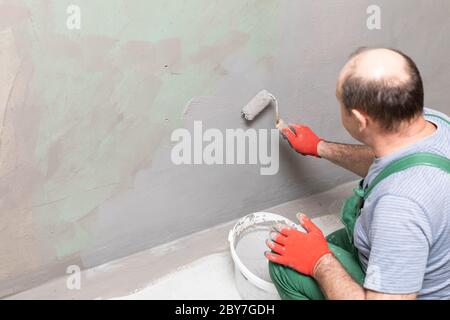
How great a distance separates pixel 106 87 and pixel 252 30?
43cm

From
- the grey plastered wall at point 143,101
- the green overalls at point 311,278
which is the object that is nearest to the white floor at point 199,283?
the grey plastered wall at point 143,101

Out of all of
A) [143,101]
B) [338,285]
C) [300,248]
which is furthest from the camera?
[143,101]

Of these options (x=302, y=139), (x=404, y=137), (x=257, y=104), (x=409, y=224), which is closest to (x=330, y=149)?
(x=302, y=139)

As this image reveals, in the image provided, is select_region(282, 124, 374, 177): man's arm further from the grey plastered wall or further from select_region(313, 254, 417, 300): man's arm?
select_region(313, 254, 417, 300): man's arm

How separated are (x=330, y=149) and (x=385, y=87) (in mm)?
553

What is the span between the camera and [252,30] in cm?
139

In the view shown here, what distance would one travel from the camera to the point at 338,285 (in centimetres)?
105

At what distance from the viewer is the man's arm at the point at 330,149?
1453 millimetres

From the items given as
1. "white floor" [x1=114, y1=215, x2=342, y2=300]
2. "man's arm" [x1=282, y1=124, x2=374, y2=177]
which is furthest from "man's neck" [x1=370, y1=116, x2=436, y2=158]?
"white floor" [x1=114, y1=215, x2=342, y2=300]

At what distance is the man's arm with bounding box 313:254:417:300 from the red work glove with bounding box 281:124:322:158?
0.44 meters

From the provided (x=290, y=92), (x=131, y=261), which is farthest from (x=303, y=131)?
(x=131, y=261)

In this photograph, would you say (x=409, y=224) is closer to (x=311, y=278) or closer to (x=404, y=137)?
(x=404, y=137)
